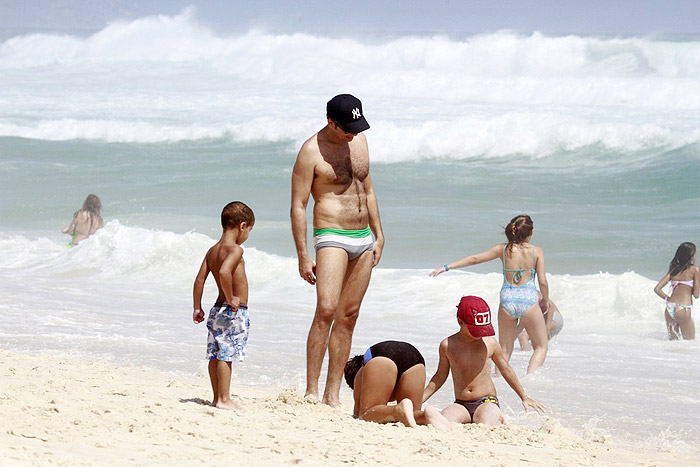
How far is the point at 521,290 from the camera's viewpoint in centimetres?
785

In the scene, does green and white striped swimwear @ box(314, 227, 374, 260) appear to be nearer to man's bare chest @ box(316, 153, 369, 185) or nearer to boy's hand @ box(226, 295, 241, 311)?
man's bare chest @ box(316, 153, 369, 185)

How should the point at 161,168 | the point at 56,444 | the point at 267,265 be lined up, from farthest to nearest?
the point at 161,168
the point at 267,265
the point at 56,444

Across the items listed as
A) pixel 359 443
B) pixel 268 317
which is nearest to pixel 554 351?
pixel 268 317

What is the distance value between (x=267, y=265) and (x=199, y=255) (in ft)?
3.57

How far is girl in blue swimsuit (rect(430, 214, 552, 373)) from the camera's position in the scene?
782 cm

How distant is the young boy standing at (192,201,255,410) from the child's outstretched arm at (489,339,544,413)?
4.45 ft

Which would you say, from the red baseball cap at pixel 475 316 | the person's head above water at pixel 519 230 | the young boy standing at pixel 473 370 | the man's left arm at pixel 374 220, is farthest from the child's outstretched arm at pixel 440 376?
the person's head above water at pixel 519 230

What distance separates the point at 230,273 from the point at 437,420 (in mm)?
1272

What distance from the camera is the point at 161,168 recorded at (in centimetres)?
2673

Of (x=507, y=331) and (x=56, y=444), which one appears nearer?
(x=56, y=444)

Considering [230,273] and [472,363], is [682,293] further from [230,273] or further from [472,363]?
[230,273]

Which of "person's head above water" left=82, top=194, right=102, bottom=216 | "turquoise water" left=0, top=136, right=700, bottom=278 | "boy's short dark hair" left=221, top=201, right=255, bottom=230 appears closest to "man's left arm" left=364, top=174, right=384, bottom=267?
"boy's short dark hair" left=221, top=201, right=255, bottom=230

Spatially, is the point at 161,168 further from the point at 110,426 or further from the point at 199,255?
the point at 110,426

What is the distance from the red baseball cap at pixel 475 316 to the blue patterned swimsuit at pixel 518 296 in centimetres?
241
